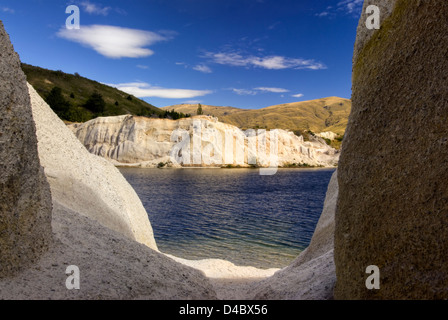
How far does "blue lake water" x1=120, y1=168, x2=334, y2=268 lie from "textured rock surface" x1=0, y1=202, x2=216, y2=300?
1017 cm

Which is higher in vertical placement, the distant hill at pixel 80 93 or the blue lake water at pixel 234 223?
the distant hill at pixel 80 93

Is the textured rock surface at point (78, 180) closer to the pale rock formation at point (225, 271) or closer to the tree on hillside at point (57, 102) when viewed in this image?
the pale rock formation at point (225, 271)

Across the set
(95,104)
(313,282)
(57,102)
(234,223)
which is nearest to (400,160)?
(313,282)

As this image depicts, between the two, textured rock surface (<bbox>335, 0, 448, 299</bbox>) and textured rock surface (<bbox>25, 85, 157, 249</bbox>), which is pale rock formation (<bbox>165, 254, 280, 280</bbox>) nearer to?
textured rock surface (<bbox>25, 85, 157, 249</bbox>)

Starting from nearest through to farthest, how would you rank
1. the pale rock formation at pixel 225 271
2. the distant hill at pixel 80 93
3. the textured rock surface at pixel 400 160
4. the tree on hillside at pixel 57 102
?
the textured rock surface at pixel 400 160 < the pale rock formation at pixel 225 271 < the tree on hillside at pixel 57 102 < the distant hill at pixel 80 93

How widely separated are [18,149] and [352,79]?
18.4 feet

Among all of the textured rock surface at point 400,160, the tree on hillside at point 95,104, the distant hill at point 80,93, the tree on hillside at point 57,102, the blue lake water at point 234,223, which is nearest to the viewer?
the textured rock surface at point 400,160

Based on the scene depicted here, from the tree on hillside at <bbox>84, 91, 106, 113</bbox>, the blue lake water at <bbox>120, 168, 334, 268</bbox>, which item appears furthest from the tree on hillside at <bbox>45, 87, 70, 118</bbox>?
the blue lake water at <bbox>120, 168, 334, 268</bbox>

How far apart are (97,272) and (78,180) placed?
19.0 feet

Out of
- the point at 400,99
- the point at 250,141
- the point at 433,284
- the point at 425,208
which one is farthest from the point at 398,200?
the point at 250,141

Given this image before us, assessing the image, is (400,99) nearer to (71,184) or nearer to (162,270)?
(162,270)

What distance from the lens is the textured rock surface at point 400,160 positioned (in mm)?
4121

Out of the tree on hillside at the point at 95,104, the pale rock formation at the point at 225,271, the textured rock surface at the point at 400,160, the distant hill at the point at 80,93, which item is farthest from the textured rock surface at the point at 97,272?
the tree on hillside at the point at 95,104

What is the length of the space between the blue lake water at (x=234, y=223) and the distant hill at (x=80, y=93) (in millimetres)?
59963
